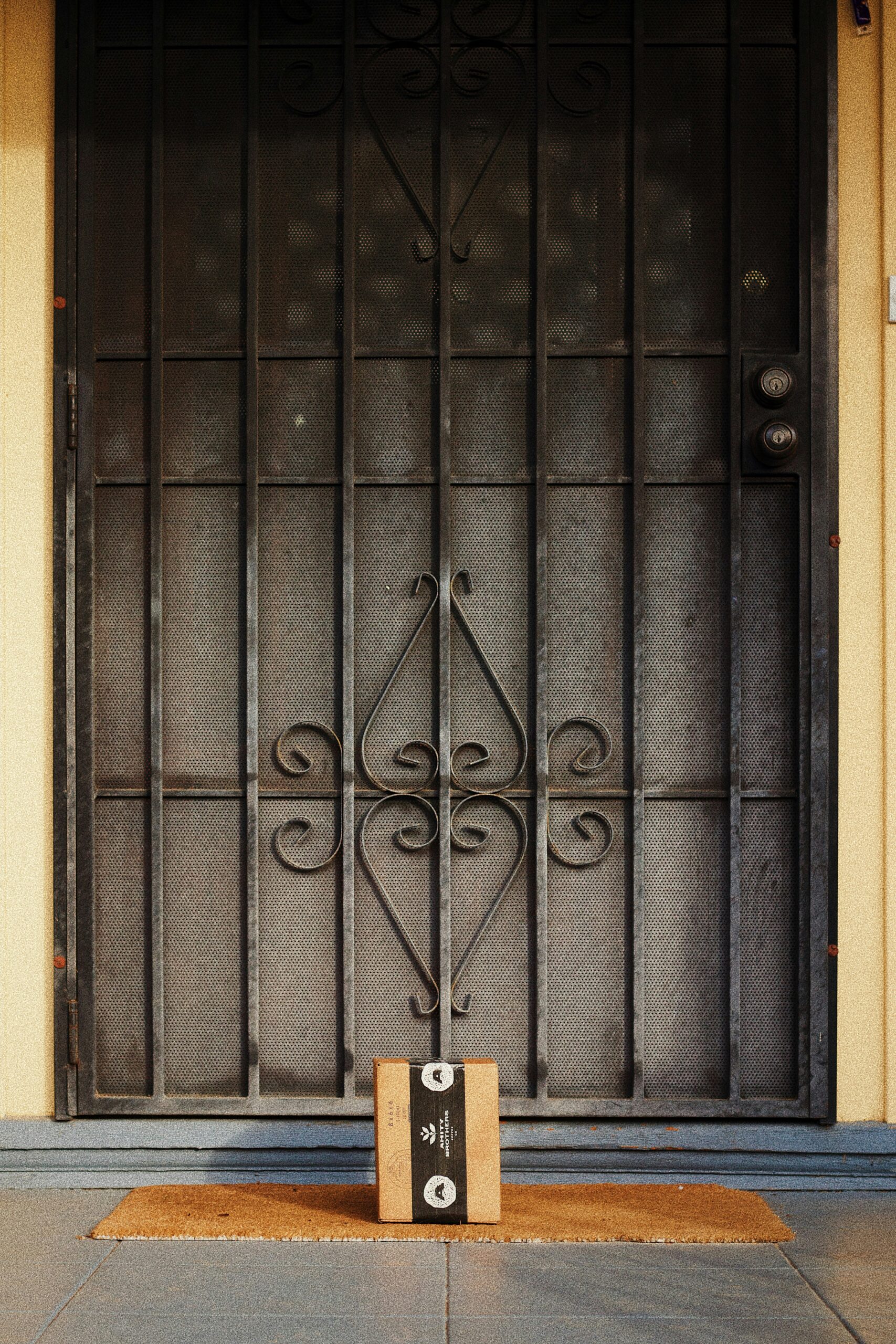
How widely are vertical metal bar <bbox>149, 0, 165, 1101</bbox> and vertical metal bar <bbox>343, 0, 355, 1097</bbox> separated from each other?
1.78 ft

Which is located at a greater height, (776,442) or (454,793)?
(776,442)

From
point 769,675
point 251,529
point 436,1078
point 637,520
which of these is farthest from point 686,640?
point 436,1078

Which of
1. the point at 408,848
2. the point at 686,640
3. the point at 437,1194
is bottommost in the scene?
the point at 437,1194

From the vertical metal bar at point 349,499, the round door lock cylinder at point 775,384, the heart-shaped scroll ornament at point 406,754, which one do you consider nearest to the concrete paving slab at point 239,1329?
the vertical metal bar at point 349,499

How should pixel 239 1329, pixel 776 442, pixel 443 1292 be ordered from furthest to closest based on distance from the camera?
pixel 776 442
pixel 443 1292
pixel 239 1329

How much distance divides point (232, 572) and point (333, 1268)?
1.90 m

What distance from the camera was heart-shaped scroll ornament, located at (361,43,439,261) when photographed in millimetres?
3506

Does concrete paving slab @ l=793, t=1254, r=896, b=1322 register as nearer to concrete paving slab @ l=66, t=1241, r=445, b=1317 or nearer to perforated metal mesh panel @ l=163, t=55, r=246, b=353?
concrete paving slab @ l=66, t=1241, r=445, b=1317

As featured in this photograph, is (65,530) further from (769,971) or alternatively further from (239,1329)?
(769,971)

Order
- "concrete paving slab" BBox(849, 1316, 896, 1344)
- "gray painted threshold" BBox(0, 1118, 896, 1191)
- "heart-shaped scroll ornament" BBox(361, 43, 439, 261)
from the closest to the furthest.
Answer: "concrete paving slab" BBox(849, 1316, 896, 1344) < "gray painted threshold" BBox(0, 1118, 896, 1191) < "heart-shaped scroll ornament" BBox(361, 43, 439, 261)

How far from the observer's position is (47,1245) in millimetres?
3016

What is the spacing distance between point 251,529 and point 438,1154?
1.81 meters

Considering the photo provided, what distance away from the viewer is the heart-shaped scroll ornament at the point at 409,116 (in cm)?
351

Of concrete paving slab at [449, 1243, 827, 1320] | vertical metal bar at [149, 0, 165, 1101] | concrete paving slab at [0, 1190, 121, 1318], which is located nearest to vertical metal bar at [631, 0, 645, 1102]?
concrete paving slab at [449, 1243, 827, 1320]
